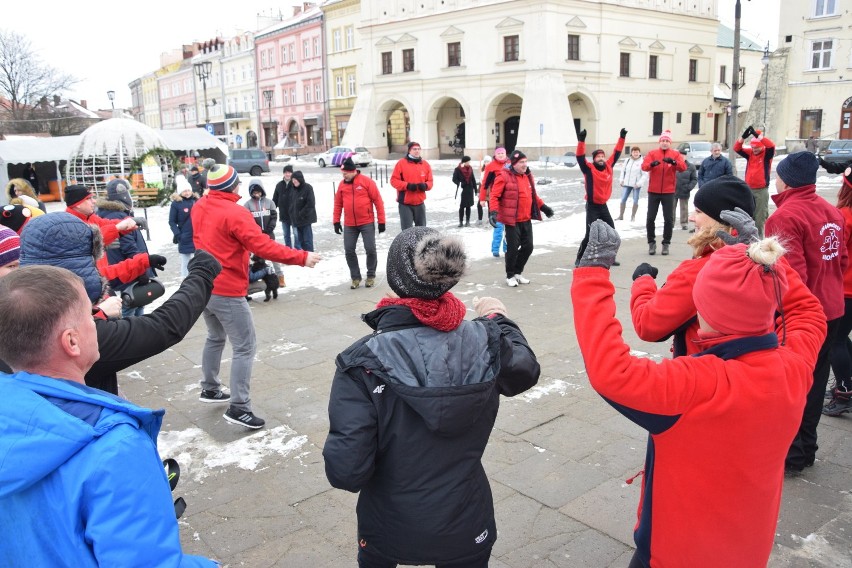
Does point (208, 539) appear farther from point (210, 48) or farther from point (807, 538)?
point (210, 48)

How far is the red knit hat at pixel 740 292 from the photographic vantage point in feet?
6.19

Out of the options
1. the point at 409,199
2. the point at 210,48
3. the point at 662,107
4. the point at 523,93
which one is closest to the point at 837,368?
the point at 409,199

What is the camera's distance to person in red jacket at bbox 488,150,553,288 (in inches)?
348

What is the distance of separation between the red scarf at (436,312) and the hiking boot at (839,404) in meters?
3.98

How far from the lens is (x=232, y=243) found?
4.92 m

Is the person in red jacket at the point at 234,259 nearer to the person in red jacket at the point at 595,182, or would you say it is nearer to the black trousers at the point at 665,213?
the person in red jacket at the point at 595,182

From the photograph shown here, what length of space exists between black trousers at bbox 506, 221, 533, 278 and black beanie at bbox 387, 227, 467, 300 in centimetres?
694

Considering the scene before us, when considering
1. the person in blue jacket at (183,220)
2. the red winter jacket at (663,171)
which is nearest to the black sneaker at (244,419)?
the person in blue jacket at (183,220)

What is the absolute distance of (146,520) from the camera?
5.01 ft

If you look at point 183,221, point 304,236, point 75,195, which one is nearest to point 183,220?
point 183,221

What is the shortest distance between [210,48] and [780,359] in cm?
8218

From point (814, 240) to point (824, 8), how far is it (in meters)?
46.3

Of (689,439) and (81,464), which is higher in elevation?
(81,464)

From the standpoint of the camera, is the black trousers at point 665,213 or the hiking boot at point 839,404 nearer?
the hiking boot at point 839,404
